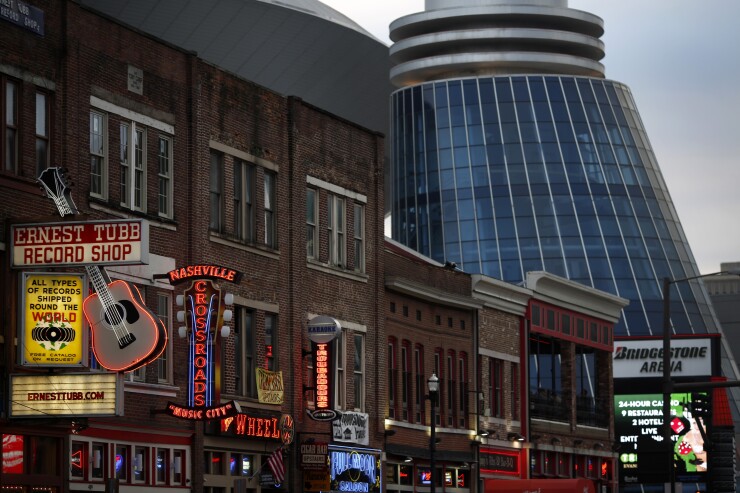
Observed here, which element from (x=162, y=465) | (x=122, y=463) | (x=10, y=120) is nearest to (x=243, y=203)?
(x=162, y=465)

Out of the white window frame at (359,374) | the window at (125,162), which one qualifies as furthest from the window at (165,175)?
the white window frame at (359,374)

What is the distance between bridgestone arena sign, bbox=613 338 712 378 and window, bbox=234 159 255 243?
44.7 m

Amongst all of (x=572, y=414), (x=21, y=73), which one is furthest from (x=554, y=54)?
(x=21, y=73)

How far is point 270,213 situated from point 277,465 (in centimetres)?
675

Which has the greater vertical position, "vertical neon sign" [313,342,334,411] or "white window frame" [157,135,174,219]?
"white window frame" [157,135,174,219]

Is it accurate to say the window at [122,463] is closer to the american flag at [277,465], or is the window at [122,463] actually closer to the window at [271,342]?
the american flag at [277,465]

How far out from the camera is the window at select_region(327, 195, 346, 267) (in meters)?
51.4

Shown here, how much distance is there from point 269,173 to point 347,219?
15.9 feet

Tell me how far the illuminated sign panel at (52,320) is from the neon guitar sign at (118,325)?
329 millimetres

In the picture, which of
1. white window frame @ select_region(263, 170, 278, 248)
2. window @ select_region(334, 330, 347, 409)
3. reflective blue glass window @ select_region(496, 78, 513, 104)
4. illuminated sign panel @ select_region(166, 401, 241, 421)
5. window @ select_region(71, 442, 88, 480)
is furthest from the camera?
→ reflective blue glass window @ select_region(496, 78, 513, 104)

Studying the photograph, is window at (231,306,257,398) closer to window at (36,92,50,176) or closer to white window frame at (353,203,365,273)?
white window frame at (353,203,365,273)

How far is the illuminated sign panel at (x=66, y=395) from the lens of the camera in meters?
35.2

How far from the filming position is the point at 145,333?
115ft

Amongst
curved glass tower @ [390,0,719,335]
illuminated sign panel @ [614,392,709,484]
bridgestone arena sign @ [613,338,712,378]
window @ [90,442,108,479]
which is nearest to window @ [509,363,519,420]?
illuminated sign panel @ [614,392,709,484]
